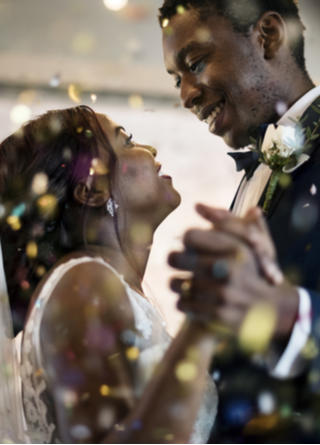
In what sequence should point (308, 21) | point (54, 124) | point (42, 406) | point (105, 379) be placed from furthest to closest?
point (308, 21)
point (54, 124)
point (42, 406)
point (105, 379)

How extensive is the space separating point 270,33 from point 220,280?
85 centimetres

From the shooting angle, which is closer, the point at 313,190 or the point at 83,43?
the point at 313,190

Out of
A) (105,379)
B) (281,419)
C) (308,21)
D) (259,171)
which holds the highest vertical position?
(308,21)

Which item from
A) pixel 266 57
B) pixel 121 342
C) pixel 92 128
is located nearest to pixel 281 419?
pixel 121 342

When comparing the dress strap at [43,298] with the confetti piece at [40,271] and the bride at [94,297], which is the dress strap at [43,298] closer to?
the bride at [94,297]

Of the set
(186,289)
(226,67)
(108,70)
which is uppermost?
(108,70)

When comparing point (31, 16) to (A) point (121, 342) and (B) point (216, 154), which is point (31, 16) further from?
(A) point (121, 342)

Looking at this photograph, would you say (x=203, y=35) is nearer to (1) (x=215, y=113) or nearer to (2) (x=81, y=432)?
(1) (x=215, y=113)

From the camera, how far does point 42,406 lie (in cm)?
71

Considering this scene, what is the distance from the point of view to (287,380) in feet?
2.11

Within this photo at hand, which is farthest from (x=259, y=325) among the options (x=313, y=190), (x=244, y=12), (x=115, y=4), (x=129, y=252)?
(x=115, y=4)

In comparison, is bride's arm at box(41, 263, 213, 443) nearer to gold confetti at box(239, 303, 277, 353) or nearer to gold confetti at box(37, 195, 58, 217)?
gold confetti at box(239, 303, 277, 353)

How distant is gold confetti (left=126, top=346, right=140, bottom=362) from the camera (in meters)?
0.66

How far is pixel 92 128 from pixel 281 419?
70 cm
